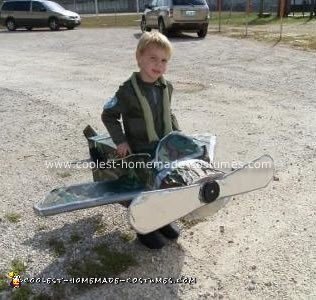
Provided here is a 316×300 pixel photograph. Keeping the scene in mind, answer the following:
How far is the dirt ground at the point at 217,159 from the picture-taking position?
3.26 metres

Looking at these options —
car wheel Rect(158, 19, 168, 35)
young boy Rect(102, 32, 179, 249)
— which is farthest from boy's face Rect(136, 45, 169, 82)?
car wheel Rect(158, 19, 168, 35)

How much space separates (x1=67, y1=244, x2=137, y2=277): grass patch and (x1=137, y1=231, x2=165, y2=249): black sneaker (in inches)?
5.9

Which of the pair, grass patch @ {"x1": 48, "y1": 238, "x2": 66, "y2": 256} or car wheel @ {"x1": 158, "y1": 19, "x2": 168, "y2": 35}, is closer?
grass patch @ {"x1": 48, "y1": 238, "x2": 66, "y2": 256}

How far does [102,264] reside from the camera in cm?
335

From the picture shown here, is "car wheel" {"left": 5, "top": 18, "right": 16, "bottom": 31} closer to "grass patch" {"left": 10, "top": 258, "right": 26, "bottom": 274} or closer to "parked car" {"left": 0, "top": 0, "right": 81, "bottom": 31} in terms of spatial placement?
"parked car" {"left": 0, "top": 0, "right": 81, "bottom": 31}

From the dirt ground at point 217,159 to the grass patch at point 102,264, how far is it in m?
0.06

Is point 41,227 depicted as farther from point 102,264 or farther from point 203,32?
point 203,32

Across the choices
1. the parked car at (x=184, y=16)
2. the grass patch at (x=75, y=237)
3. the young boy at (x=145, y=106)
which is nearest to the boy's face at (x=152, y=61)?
the young boy at (x=145, y=106)

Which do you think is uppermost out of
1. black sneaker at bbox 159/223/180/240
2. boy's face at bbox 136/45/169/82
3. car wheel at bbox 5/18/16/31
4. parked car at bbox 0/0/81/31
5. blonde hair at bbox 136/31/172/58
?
blonde hair at bbox 136/31/172/58

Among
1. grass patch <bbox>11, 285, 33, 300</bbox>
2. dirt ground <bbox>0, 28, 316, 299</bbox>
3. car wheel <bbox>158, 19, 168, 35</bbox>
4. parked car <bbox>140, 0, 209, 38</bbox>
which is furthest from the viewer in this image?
car wheel <bbox>158, 19, 168, 35</bbox>

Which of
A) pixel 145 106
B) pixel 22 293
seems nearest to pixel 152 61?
pixel 145 106

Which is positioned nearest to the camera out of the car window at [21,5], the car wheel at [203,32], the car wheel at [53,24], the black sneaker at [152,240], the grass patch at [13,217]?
the black sneaker at [152,240]

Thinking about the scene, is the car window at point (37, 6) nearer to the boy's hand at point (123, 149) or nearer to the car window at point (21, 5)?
the car window at point (21, 5)

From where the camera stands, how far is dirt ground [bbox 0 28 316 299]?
326 cm
